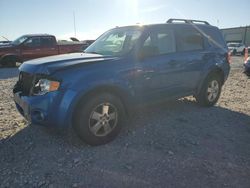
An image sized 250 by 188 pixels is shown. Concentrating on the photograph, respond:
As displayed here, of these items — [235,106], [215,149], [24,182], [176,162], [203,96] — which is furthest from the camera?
[235,106]

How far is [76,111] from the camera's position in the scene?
12.4ft

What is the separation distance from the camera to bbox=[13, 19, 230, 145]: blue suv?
12.0ft

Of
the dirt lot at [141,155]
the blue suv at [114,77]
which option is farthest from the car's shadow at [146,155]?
the blue suv at [114,77]

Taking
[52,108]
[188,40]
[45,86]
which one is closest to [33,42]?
[188,40]

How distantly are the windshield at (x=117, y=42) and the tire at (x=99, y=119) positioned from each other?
2.97 feet

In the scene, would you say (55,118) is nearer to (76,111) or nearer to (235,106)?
(76,111)

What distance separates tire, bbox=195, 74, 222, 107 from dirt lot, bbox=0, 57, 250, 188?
1.94ft

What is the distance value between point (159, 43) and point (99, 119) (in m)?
1.87

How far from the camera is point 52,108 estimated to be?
11.8ft

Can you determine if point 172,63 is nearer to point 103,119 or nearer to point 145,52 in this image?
point 145,52

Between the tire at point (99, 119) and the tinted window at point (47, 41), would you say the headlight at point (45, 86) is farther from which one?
the tinted window at point (47, 41)

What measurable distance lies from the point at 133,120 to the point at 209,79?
209 cm

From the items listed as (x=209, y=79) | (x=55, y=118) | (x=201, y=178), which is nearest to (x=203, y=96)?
(x=209, y=79)

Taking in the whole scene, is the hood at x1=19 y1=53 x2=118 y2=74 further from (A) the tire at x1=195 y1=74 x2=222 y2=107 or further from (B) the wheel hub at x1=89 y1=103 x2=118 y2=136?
(A) the tire at x1=195 y1=74 x2=222 y2=107
